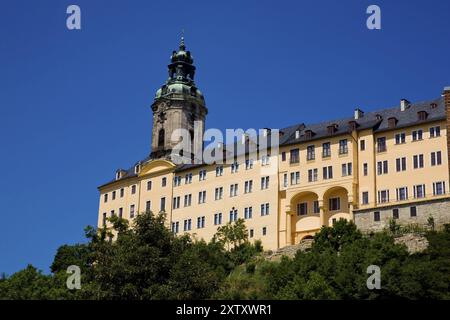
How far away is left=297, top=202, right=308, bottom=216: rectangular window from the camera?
93.1 m

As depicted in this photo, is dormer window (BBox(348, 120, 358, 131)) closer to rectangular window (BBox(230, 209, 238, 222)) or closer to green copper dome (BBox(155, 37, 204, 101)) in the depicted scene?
rectangular window (BBox(230, 209, 238, 222))

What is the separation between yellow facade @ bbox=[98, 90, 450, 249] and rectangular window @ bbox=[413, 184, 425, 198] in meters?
0.10

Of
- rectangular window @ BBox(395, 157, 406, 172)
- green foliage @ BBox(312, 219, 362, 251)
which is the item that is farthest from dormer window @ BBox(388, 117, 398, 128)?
green foliage @ BBox(312, 219, 362, 251)

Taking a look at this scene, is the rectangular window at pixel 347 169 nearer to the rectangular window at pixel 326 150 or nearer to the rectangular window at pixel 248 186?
the rectangular window at pixel 326 150

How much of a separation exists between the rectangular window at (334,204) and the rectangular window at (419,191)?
29.8ft

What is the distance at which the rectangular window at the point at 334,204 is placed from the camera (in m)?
90.3

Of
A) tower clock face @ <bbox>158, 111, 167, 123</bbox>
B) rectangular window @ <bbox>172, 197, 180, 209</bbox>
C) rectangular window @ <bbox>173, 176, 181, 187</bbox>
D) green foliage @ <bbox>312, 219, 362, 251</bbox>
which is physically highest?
tower clock face @ <bbox>158, 111, 167, 123</bbox>

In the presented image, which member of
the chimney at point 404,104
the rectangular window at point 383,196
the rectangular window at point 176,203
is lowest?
the rectangular window at point 383,196

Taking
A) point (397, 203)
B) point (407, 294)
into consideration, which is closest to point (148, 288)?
point (407, 294)

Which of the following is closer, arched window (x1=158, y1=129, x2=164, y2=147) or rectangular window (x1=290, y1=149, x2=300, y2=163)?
rectangular window (x1=290, y1=149, x2=300, y2=163)

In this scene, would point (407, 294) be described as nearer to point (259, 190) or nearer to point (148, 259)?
point (148, 259)

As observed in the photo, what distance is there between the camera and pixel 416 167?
281ft

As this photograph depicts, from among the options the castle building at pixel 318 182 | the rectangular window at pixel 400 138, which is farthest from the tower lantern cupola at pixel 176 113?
the rectangular window at pixel 400 138
